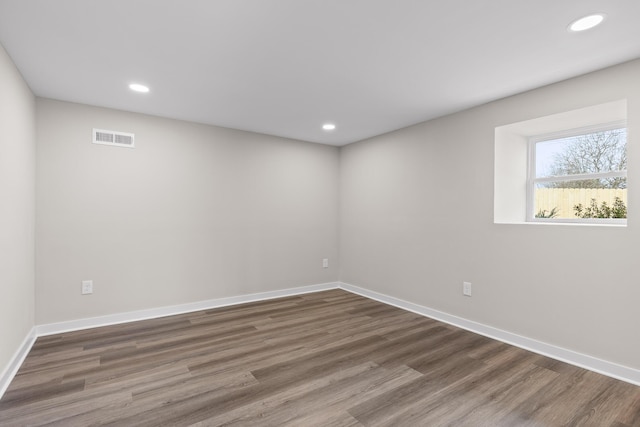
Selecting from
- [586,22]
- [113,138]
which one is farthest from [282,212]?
[586,22]

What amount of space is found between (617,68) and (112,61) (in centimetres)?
371

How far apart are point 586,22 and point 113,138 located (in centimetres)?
402

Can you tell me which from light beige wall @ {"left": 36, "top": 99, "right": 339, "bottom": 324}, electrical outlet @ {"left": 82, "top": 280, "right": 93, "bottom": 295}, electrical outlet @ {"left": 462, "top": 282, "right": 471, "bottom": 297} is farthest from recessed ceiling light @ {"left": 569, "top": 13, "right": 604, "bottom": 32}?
electrical outlet @ {"left": 82, "top": 280, "right": 93, "bottom": 295}

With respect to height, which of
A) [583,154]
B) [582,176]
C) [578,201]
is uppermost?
[583,154]

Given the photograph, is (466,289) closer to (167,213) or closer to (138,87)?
(167,213)

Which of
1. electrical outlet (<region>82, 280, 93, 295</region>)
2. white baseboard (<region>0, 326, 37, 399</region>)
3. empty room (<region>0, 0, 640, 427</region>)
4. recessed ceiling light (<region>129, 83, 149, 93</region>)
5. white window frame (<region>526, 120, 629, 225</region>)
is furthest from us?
electrical outlet (<region>82, 280, 93, 295</region>)

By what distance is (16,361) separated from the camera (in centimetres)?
234

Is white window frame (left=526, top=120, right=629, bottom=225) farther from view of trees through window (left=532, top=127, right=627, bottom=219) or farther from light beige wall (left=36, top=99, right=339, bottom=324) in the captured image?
light beige wall (left=36, top=99, right=339, bottom=324)

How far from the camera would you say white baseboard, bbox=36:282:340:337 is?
307cm

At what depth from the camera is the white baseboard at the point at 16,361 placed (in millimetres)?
2070

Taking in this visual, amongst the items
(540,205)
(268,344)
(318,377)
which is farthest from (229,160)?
(540,205)

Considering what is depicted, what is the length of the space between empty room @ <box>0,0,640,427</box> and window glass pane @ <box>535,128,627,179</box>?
2 cm

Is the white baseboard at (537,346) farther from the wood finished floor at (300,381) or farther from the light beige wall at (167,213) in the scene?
the light beige wall at (167,213)

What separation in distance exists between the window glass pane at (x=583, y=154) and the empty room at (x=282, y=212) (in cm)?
2
